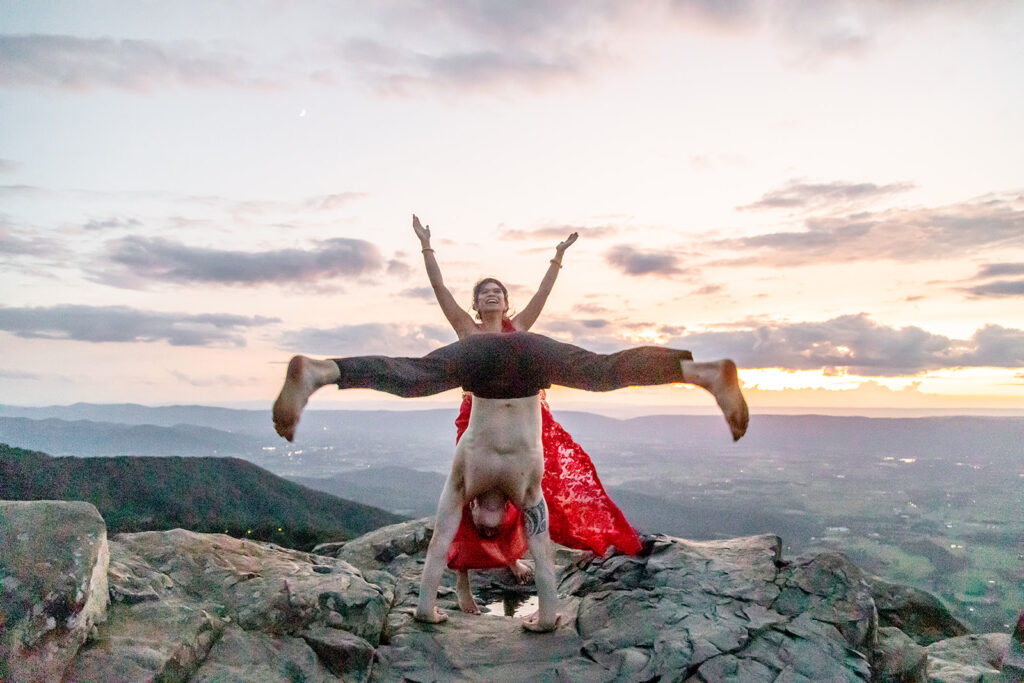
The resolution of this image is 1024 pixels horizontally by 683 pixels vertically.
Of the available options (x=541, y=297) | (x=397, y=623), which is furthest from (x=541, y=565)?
(x=541, y=297)

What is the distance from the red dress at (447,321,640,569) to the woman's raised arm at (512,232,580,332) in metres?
0.38

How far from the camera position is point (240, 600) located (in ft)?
16.9

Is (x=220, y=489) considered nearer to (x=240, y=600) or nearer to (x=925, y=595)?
(x=240, y=600)

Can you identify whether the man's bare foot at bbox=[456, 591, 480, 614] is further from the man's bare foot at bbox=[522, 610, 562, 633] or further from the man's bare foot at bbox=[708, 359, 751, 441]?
the man's bare foot at bbox=[708, 359, 751, 441]

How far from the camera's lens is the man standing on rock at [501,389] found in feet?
13.3

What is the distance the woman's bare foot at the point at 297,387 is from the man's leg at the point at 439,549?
229 centimetres

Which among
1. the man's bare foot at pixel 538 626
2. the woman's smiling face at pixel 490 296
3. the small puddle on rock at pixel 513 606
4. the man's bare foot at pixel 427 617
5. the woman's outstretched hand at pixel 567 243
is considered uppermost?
the woman's outstretched hand at pixel 567 243

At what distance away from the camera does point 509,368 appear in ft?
16.6

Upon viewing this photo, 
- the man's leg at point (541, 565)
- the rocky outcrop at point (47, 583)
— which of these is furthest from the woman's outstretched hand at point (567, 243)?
the rocky outcrop at point (47, 583)

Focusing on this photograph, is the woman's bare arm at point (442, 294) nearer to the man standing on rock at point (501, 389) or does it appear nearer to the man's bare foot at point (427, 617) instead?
the man standing on rock at point (501, 389)

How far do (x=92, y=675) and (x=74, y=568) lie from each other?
715 millimetres

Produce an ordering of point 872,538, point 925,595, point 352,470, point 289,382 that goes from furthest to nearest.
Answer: point 352,470 → point 872,538 → point 925,595 → point 289,382

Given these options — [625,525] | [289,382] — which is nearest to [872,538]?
[625,525]

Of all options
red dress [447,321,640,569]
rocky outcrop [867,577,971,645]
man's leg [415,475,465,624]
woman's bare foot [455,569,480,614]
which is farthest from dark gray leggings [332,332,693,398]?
rocky outcrop [867,577,971,645]
